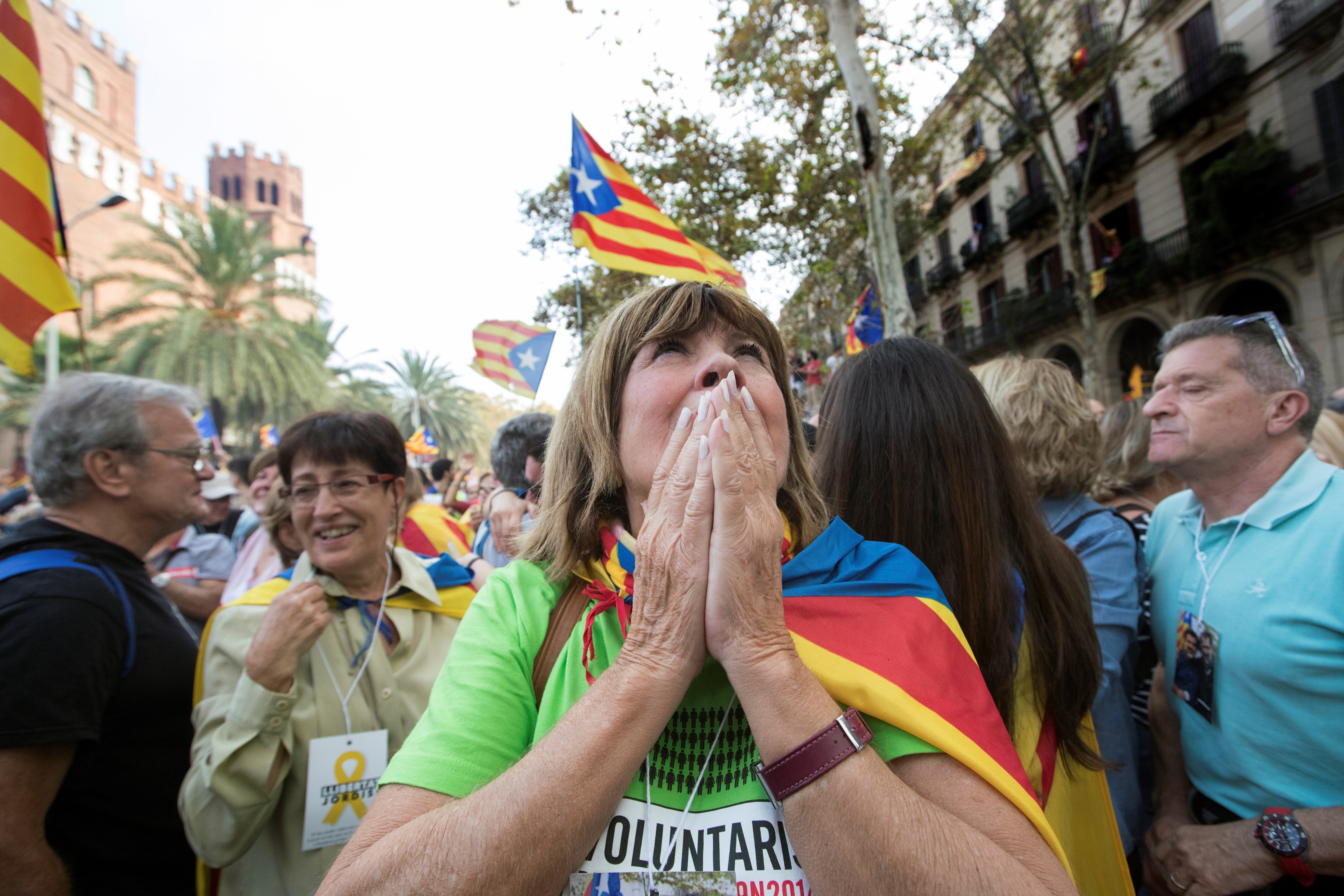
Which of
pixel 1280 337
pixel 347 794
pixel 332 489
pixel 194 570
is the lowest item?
pixel 347 794

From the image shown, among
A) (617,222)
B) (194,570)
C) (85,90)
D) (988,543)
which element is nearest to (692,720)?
(988,543)

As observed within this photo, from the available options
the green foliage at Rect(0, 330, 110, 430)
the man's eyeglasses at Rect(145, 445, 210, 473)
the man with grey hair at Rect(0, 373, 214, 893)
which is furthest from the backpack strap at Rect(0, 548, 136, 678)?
the green foliage at Rect(0, 330, 110, 430)

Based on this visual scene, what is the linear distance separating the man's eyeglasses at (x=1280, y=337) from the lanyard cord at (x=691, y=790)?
2.24m

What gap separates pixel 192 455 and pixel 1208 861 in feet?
12.1

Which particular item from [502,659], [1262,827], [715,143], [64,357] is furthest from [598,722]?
[64,357]

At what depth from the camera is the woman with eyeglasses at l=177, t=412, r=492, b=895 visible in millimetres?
2117

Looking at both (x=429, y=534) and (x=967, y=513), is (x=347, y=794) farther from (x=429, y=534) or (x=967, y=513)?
(x=429, y=534)

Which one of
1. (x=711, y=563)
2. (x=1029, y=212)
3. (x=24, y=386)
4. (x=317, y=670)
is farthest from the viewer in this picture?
(x=1029, y=212)

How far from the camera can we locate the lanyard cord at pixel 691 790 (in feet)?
3.98

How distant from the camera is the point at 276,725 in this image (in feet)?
7.08

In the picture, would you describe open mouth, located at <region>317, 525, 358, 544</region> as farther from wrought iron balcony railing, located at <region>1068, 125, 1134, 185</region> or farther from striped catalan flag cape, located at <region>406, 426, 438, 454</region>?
wrought iron balcony railing, located at <region>1068, 125, 1134, 185</region>

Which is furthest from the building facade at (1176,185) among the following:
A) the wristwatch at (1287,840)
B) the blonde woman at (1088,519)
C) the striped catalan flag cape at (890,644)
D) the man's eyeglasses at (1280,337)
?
the striped catalan flag cape at (890,644)

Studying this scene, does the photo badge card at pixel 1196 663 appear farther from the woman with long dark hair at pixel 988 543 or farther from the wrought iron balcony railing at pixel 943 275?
the wrought iron balcony railing at pixel 943 275

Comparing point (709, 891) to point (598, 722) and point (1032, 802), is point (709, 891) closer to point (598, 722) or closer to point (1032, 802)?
Answer: point (598, 722)
